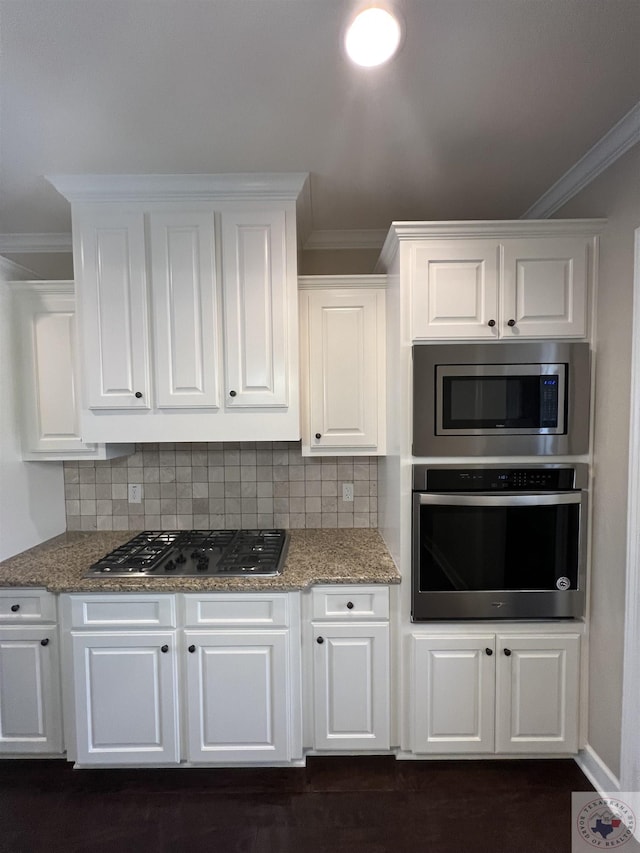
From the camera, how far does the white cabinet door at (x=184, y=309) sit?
1.90 meters

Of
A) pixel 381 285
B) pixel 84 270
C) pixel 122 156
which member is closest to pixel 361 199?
pixel 381 285

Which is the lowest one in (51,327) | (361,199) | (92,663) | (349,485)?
(92,663)

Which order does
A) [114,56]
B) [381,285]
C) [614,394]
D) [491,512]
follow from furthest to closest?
[381,285], [491,512], [614,394], [114,56]

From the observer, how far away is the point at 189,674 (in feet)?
5.87

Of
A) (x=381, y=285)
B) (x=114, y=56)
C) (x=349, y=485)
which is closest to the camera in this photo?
(x=114, y=56)

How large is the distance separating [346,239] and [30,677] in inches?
106

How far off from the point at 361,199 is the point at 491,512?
1.59 m

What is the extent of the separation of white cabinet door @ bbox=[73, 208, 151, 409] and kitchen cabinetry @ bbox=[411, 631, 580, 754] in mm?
1762

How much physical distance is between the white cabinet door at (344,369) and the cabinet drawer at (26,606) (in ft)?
4.51

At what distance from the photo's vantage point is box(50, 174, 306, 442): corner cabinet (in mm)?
1890

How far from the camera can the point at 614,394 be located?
1643mm

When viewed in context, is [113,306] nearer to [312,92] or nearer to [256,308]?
[256,308]

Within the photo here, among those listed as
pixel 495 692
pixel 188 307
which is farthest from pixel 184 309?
pixel 495 692

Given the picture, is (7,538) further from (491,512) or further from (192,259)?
(491,512)
